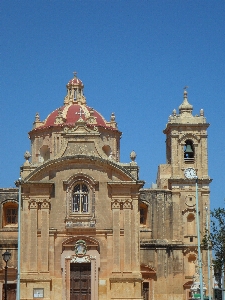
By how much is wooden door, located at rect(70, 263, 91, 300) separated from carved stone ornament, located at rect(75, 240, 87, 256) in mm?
819

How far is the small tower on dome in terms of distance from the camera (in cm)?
6453

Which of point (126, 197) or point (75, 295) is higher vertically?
point (126, 197)

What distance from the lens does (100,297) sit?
49781 millimetres

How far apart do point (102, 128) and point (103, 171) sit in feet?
36.0

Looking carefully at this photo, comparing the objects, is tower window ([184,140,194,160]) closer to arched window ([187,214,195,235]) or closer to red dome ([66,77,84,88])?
arched window ([187,214,195,235])

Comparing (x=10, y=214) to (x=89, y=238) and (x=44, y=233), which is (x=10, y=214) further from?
(x=89, y=238)

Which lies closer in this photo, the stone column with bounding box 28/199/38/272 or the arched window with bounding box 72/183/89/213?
the stone column with bounding box 28/199/38/272

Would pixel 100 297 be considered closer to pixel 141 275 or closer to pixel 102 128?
pixel 141 275

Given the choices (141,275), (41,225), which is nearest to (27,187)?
(41,225)

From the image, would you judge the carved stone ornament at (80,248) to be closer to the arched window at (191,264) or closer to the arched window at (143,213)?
the arched window at (143,213)

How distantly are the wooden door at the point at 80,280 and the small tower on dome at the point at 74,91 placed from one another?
18378 mm

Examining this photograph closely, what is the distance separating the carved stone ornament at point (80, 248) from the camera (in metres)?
50.2

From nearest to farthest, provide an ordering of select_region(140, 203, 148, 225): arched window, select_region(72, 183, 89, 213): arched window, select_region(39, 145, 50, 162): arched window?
1. select_region(72, 183, 89, 213): arched window
2. select_region(140, 203, 148, 225): arched window
3. select_region(39, 145, 50, 162): arched window

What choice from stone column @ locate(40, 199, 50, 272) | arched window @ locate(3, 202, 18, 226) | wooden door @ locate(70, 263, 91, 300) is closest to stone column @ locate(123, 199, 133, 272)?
wooden door @ locate(70, 263, 91, 300)
